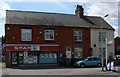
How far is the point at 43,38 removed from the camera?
42.8 meters

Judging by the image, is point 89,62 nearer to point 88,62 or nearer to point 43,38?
point 88,62

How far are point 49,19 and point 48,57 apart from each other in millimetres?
6623

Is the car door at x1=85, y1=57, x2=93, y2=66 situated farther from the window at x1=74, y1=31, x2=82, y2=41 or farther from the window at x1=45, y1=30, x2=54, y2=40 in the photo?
the window at x1=45, y1=30, x2=54, y2=40

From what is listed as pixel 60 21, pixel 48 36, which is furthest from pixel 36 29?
pixel 60 21

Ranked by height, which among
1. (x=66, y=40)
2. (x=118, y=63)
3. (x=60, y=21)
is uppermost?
(x=60, y=21)

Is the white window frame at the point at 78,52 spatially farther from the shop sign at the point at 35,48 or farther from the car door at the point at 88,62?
the shop sign at the point at 35,48

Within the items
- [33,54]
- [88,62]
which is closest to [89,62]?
[88,62]

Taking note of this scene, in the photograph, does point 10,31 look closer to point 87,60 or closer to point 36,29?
point 36,29

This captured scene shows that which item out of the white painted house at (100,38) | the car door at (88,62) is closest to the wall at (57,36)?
the white painted house at (100,38)

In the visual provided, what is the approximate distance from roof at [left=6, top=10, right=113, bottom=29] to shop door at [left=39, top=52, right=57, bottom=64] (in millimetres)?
4825

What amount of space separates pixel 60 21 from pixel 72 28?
2426 millimetres

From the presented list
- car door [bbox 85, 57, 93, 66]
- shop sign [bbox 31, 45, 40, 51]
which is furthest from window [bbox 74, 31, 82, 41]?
shop sign [bbox 31, 45, 40, 51]

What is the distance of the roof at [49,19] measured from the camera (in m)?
42.8

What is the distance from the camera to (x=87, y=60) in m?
40.8
